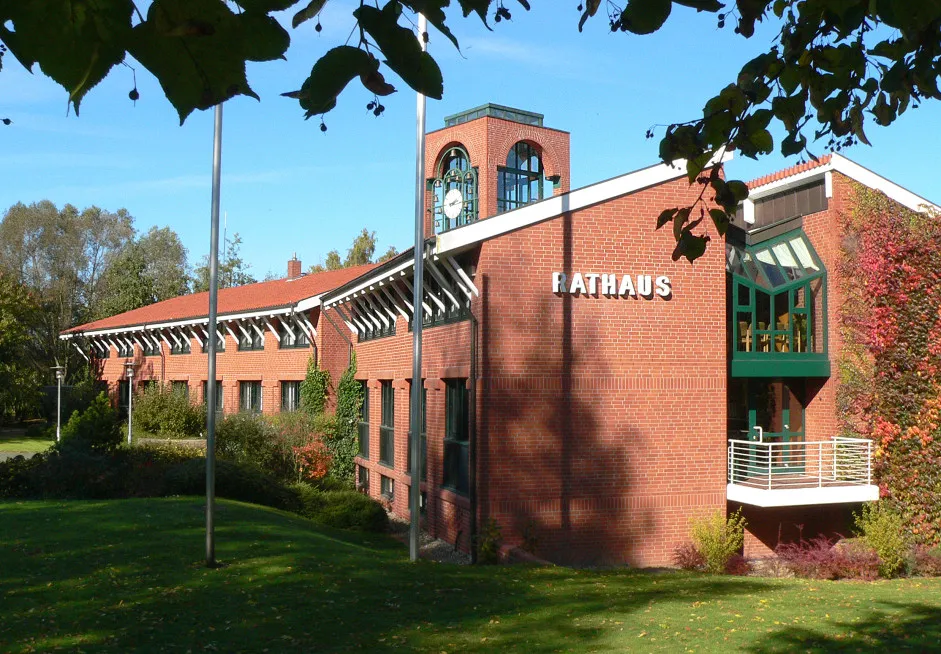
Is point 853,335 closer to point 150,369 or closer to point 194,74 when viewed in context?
point 194,74

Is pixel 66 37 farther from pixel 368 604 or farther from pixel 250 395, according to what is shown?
pixel 250 395

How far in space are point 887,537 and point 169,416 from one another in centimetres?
2591

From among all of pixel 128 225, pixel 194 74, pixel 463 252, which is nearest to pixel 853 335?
pixel 463 252

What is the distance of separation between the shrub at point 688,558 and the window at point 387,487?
823cm

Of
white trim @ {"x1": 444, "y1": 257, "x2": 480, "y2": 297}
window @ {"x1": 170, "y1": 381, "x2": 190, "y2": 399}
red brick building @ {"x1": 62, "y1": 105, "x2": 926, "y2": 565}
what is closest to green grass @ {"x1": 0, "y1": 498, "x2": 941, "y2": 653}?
red brick building @ {"x1": 62, "y1": 105, "x2": 926, "y2": 565}

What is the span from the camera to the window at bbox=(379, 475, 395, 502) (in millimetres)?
23594

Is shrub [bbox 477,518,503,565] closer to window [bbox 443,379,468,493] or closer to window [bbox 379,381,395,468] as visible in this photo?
window [bbox 443,379,468,493]

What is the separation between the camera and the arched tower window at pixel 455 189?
26609mm

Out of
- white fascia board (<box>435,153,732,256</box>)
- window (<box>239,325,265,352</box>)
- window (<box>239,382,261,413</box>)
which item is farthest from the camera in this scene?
window (<box>239,382,261,413</box>)

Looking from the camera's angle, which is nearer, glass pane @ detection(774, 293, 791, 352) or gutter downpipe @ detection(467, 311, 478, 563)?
gutter downpipe @ detection(467, 311, 478, 563)

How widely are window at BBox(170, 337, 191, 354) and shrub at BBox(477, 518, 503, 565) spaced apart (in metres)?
25.2

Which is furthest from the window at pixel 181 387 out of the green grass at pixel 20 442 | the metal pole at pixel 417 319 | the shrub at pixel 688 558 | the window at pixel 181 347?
the shrub at pixel 688 558

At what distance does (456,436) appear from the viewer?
18.3m

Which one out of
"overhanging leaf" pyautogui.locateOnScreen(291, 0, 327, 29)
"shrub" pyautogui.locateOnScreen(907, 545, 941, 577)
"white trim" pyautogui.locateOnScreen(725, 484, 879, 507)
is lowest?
"shrub" pyautogui.locateOnScreen(907, 545, 941, 577)
